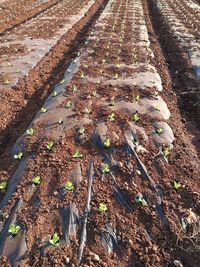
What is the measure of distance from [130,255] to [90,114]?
4253 millimetres

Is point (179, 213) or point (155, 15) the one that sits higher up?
point (179, 213)

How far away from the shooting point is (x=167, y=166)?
6.68 meters

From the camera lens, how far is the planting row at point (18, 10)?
760 inches

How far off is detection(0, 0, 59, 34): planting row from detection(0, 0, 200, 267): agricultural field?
600cm

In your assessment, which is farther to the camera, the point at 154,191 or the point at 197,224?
the point at 154,191

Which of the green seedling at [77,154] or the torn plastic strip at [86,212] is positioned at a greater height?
the green seedling at [77,154]

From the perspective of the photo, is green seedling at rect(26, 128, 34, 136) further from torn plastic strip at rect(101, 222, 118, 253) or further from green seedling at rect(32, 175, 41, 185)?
torn plastic strip at rect(101, 222, 118, 253)

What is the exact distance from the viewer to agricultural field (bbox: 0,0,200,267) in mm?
5043

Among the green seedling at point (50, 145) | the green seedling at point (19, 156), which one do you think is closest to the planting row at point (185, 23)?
the green seedling at point (50, 145)

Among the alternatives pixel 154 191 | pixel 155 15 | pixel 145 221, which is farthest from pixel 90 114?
pixel 155 15

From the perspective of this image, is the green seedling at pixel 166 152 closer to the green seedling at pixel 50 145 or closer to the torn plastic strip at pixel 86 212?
the torn plastic strip at pixel 86 212

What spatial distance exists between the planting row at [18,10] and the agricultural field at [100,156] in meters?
6.00

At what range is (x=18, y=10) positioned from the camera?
2281 centimetres

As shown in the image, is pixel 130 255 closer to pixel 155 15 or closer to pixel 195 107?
pixel 195 107
